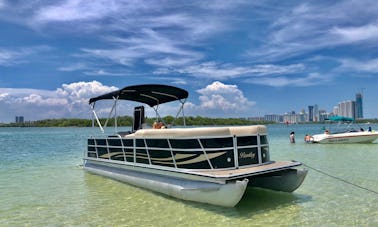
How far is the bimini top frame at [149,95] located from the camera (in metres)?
12.0

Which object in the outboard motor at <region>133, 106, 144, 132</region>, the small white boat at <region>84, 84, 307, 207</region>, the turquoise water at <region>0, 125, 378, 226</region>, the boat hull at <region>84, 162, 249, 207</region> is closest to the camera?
the turquoise water at <region>0, 125, 378, 226</region>

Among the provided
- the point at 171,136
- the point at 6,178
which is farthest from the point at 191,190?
the point at 6,178

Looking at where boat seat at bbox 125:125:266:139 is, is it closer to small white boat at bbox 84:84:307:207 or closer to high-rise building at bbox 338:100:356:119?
small white boat at bbox 84:84:307:207

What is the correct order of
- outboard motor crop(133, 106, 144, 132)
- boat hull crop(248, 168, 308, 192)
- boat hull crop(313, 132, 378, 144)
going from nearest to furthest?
boat hull crop(248, 168, 308, 192)
outboard motor crop(133, 106, 144, 132)
boat hull crop(313, 132, 378, 144)

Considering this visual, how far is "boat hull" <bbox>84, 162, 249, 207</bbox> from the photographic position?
23.7ft

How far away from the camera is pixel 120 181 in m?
11.6

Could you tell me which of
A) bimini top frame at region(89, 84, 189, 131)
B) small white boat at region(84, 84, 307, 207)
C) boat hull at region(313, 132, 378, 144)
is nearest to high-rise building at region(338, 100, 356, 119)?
boat hull at region(313, 132, 378, 144)

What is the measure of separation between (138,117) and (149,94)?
39.7 inches

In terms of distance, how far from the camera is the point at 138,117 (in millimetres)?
13219

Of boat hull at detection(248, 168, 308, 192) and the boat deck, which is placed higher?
the boat deck

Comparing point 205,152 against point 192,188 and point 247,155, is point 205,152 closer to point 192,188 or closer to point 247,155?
point 192,188

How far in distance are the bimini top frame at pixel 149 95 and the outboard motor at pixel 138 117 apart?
0.55m

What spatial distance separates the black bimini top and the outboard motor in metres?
0.55

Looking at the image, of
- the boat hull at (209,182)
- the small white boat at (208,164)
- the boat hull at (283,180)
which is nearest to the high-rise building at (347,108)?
the boat hull at (283,180)
